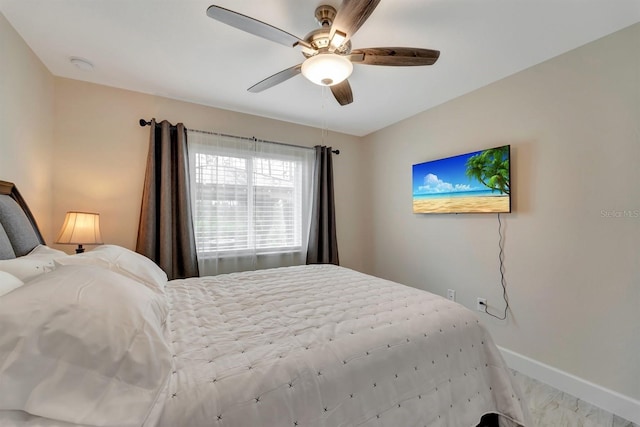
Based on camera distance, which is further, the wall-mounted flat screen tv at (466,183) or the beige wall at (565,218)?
the wall-mounted flat screen tv at (466,183)

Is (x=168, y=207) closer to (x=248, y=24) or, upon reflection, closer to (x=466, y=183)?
(x=248, y=24)

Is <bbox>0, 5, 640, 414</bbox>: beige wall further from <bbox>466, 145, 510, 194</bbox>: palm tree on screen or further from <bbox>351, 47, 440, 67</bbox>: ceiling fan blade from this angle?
<bbox>351, 47, 440, 67</bbox>: ceiling fan blade

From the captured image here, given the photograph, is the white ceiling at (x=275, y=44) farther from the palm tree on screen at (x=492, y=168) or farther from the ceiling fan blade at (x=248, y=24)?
the palm tree on screen at (x=492, y=168)

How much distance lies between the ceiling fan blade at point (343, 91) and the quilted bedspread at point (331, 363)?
4.93ft

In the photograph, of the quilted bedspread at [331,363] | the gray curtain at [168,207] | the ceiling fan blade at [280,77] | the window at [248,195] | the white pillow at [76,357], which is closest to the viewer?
the white pillow at [76,357]

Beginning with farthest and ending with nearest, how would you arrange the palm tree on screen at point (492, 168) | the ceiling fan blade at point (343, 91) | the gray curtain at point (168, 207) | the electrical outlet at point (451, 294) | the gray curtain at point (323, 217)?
1. the gray curtain at point (323, 217)
2. the electrical outlet at point (451, 294)
3. the gray curtain at point (168, 207)
4. the palm tree on screen at point (492, 168)
5. the ceiling fan blade at point (343, 91)

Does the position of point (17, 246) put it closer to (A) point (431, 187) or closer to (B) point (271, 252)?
(B) point (271, 252)

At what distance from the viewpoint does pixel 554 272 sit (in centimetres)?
202

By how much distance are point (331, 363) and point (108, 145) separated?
111 inches

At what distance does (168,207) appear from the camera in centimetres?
258

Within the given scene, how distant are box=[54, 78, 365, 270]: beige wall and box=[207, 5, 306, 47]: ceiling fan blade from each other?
5.84 feet

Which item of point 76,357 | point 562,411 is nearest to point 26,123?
point 76,357

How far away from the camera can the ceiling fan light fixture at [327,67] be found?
1497 millimetres

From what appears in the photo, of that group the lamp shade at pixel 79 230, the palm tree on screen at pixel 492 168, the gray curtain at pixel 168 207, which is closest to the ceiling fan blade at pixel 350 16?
the palm tree on screen at pixel 492 168
